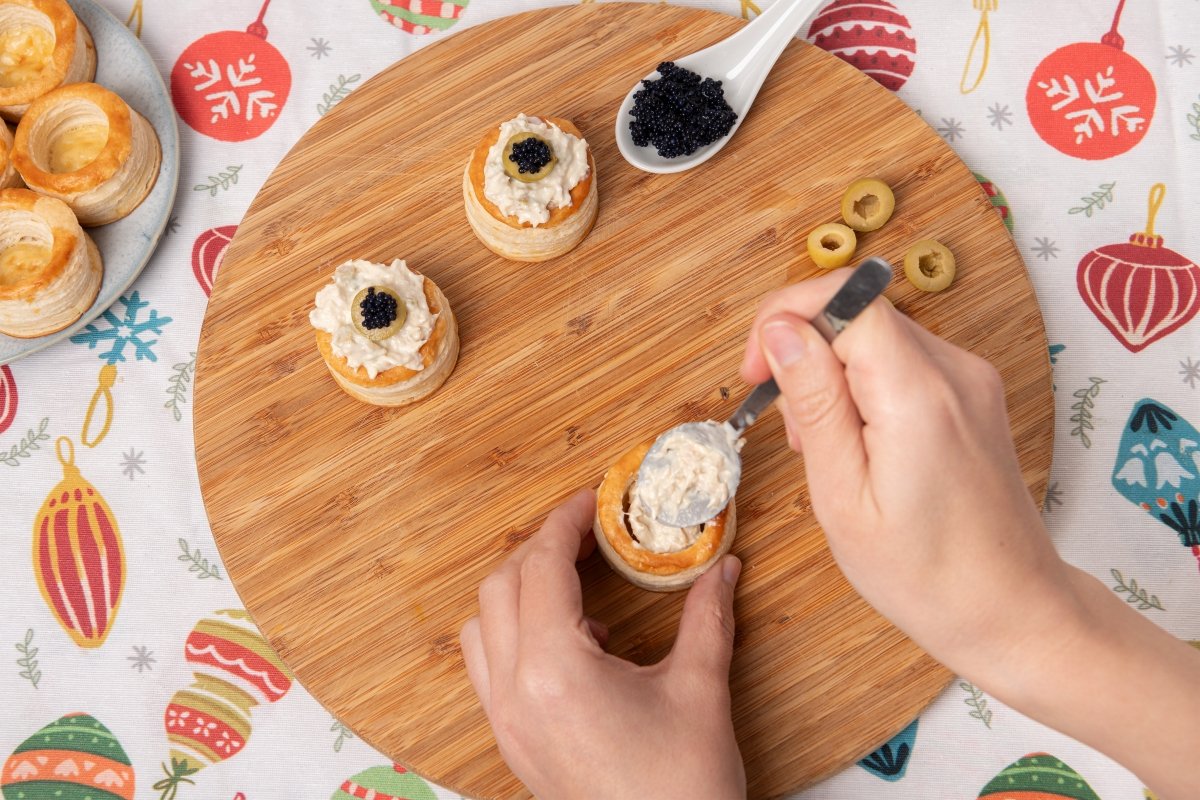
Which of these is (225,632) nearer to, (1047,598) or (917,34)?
(1047,598)

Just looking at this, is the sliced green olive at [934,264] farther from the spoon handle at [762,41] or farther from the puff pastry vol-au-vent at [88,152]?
the puff pastry vol-au-vent at [88,152]

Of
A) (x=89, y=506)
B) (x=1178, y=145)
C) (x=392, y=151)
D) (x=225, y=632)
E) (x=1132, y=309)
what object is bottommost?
(x=225, y=632)


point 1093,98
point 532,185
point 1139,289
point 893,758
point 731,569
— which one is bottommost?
point 893,758

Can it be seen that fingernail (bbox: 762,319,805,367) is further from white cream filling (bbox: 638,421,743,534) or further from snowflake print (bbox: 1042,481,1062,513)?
snowflake print (bbox: 1042,481,1062,513)

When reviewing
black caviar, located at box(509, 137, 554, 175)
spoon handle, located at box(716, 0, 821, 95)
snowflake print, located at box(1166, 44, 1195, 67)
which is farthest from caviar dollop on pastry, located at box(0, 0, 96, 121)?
snowflake print, located at box(1166, 44, 1195, 67)

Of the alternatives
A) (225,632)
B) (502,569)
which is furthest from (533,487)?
(225,632)

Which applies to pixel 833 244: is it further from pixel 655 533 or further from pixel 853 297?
pixel 655 533

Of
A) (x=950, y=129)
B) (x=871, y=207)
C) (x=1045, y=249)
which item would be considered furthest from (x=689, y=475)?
→ (x=950, y=129)
